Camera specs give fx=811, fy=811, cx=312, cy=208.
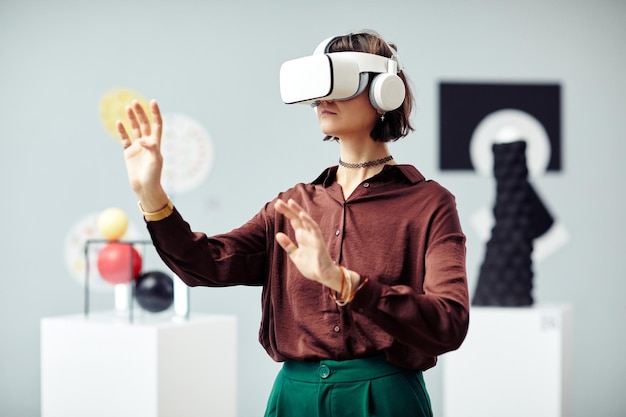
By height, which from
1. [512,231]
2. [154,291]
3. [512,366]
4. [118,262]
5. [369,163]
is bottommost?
[512,366]

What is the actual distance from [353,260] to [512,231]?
74.8 inches

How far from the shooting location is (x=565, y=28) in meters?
4.47

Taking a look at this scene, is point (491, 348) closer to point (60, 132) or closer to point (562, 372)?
point (562, 372)

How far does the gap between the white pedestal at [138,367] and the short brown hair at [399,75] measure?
1428 millimetres

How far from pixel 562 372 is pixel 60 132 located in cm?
277

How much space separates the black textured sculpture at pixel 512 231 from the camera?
3256 millimetres

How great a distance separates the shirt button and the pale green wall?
9.38 feet

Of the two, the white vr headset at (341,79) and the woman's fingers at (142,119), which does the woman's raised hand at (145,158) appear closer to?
the woman's fingers at (142,119)

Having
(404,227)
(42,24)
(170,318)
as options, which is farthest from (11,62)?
(404,227)

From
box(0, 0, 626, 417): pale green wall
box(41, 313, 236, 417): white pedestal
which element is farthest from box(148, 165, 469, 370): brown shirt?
box(0, 0, 626, 417): pale green wall

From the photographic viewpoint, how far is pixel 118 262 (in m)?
3.01

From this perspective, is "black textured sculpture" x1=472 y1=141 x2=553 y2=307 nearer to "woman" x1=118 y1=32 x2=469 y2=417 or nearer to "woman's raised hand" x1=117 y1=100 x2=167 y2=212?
"woman" x1=118 y1=32 x2=469 y2=417

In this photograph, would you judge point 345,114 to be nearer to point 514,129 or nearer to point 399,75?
point 399,75

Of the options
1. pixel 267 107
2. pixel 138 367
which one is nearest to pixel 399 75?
pixel 138 367
